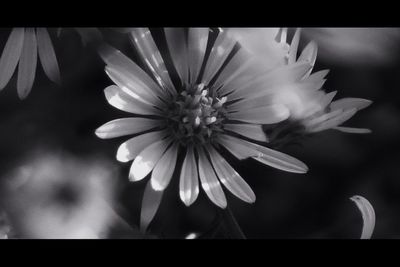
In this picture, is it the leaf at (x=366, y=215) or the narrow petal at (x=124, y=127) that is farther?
the leaf at (x=366, y=215)

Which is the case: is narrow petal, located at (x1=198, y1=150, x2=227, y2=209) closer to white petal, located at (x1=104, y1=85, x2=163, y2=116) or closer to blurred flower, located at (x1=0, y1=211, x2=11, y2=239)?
white petal, located at (x1=104, y1=85, x2=163, y2=116)

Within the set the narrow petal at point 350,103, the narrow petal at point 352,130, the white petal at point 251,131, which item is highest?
the white petal at point 251,131

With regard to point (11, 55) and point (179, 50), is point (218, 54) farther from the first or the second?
point (11, 55)

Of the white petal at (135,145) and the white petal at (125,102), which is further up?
the white petal at (125,102)

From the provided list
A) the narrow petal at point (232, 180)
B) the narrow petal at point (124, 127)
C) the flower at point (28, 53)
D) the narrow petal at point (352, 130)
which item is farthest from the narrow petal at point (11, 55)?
the narrow petal at point (352, 130)

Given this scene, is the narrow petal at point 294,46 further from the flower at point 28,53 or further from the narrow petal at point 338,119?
the flower at point 28,53

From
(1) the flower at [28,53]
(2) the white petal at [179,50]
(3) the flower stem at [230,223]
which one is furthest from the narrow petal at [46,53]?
(3) the flower stem at [230,223]
